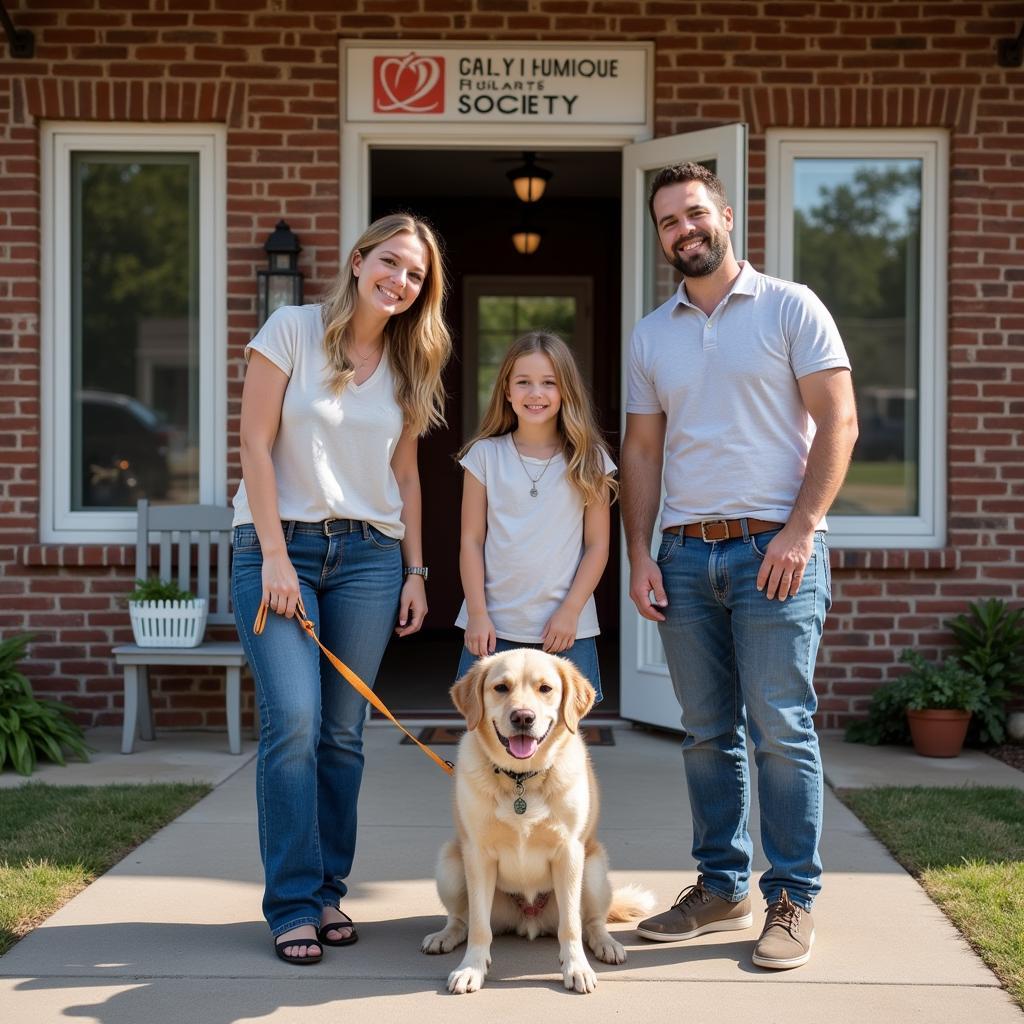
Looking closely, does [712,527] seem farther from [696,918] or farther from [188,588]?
[188,588]

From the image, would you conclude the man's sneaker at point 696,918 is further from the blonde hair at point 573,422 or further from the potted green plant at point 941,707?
the potted green plant at point 941,707

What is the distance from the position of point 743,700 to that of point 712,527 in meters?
0.50

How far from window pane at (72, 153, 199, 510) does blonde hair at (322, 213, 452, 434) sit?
323 cm

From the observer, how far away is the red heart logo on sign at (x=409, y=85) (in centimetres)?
634

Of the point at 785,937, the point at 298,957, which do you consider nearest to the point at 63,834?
the point at 298,957

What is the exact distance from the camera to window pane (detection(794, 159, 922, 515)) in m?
6.54

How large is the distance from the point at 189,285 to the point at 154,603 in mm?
1702

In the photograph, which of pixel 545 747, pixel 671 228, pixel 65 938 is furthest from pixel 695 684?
pixel 65 938

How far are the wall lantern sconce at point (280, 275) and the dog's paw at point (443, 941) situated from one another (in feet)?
11.8

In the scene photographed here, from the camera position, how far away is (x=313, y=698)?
3.29 meters

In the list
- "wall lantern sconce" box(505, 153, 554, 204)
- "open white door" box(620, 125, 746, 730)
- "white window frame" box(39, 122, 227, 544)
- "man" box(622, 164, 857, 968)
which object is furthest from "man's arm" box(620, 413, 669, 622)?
"wall lantern sconce" box(505, 153, 554, 204)

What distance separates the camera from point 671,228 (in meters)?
3.43

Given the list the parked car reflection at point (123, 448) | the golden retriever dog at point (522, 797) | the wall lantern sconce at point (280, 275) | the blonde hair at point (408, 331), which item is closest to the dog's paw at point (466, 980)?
the golden retriever dog at point (522, 797)

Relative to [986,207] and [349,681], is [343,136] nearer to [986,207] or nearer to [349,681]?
[986,207]
